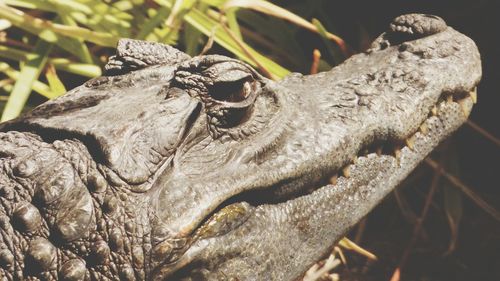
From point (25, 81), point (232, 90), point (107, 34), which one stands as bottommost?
point (25, 81)

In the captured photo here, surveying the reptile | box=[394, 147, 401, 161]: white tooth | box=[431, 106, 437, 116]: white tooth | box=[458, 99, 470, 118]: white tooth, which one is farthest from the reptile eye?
box=[458, 99, 470, 118]: white tooth

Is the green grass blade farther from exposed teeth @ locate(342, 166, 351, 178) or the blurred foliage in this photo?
exposed teeth @ locate(342, 166, 351, 178)

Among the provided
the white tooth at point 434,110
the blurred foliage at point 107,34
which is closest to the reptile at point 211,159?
the white tooth at point 434,110

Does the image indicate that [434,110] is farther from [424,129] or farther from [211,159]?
[211,159]

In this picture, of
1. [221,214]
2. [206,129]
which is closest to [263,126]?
[206,129]

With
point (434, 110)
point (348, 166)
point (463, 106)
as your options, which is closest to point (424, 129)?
point (434, 110)

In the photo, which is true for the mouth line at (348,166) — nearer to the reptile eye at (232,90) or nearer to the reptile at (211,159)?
the reptile at (211,159)
